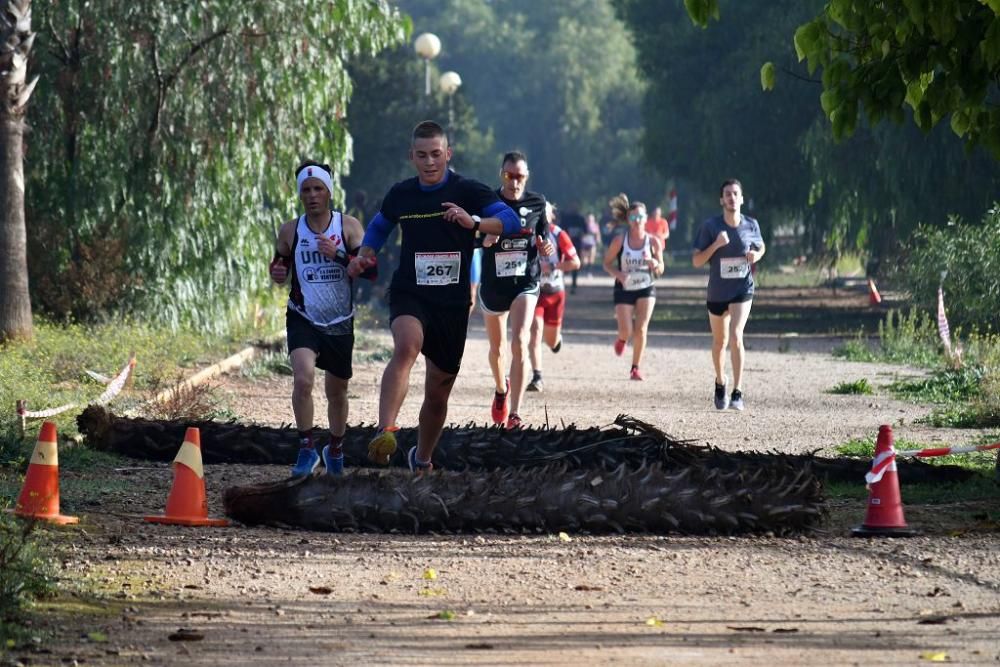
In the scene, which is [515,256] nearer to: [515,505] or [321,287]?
[321,287]

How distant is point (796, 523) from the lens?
9.18m

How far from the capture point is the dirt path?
6379 millimetres

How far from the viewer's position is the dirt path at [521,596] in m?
6.38

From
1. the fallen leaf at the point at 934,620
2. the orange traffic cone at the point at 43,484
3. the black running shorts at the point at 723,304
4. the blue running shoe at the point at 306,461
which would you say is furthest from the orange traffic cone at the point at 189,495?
the black running shorts at the point at 723,304

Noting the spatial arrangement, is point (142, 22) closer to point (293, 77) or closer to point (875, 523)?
point (293, 77)

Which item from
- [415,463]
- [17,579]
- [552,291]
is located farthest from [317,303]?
[552,291]

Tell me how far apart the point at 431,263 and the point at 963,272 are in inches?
640

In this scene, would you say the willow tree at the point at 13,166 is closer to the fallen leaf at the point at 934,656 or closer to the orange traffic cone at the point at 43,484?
the orange traffic cone at the point at 43,484

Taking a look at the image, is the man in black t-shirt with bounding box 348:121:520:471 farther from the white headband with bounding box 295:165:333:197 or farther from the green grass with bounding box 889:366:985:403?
the green grass with bounding box 889:366:985:403

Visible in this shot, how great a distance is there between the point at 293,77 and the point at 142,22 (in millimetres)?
1991

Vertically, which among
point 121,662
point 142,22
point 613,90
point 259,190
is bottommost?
point 121,662

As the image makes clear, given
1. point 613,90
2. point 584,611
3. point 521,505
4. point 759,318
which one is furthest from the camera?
point 613,90

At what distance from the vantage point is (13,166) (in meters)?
18.2

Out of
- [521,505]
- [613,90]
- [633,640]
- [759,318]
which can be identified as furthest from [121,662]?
[613,90]
